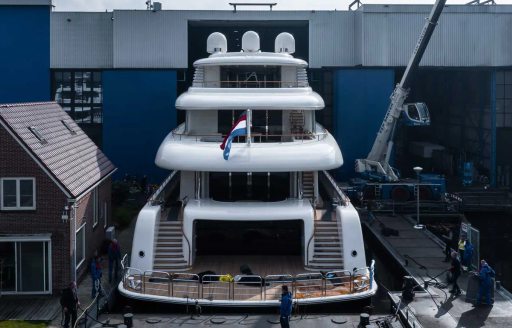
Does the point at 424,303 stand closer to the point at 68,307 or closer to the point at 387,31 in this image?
the point at 68,307

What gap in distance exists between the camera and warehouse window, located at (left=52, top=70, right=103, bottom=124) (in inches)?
1615

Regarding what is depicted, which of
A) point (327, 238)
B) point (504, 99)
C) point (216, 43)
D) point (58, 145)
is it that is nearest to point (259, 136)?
point (327, 238)

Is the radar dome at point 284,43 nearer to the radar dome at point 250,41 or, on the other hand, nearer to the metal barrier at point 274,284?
the radar dome at point 250,41

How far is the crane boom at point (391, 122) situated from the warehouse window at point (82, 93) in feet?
53.9

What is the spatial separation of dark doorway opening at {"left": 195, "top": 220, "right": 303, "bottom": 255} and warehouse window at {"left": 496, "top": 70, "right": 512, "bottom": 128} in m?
24.3

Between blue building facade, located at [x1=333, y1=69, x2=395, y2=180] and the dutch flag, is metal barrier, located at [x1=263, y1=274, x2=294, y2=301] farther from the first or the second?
blue building facade, located at [x1=333, y1=69, x2=395, y2=180]

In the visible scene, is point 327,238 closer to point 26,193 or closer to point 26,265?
point 26,265

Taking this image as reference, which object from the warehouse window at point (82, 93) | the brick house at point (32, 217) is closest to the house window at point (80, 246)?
the brick house at point (32, 217)

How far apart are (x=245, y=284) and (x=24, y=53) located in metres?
26.5

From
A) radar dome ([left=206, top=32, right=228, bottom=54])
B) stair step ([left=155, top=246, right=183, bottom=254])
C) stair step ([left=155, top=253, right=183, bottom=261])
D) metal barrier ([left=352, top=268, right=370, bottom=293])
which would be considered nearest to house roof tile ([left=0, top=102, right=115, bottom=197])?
stair step ([left=155, top=246, right=183, bottom=254])

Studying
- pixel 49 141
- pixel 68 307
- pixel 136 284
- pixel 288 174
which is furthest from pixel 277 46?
pixel 68 307

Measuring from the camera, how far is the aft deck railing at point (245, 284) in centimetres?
1770

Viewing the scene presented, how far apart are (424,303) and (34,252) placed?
1060 cm

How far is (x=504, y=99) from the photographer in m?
41.1
